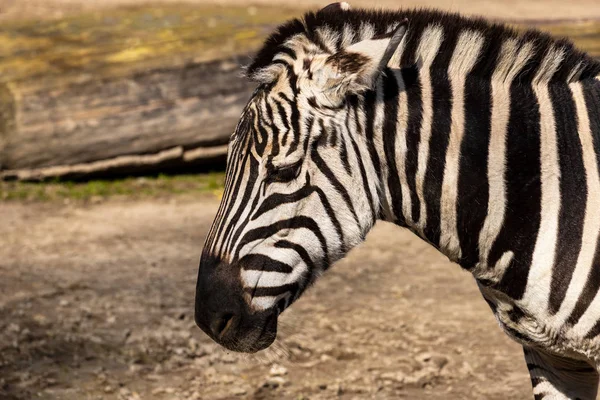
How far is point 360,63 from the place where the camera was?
2.74 m

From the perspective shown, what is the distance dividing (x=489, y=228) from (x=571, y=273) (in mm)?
310

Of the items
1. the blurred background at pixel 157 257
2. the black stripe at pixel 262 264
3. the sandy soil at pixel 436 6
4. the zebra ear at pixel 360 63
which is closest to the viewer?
the zebra ear at pixel 360 63

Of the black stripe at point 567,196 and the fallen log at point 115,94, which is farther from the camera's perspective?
the fallen log at point 115,94

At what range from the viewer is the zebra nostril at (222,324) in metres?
2.99

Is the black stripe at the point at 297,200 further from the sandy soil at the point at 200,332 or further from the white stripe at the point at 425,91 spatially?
the sandy soil at the point at 200,332

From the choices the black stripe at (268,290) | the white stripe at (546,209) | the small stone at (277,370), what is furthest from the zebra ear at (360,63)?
the small stone at (277,370)

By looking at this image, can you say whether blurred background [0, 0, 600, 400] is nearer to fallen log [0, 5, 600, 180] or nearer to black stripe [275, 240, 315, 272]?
fallen log [0, 5, 600, 180]

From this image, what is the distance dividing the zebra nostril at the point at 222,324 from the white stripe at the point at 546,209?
40.7 inches

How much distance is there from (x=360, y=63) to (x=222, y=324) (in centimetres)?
104

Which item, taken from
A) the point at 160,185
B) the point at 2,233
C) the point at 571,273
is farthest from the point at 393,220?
the point at 160,185

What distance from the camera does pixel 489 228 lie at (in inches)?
115

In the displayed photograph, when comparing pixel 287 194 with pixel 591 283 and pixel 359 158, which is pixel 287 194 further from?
pixel 591 283

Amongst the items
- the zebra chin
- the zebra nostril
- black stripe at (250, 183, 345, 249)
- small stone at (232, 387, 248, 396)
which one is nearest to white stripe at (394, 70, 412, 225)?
black stripe at (250, 183, 345, 249)

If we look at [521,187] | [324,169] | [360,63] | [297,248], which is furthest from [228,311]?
[521,187]
